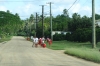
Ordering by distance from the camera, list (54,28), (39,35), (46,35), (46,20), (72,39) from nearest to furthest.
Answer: (72,39)
(46,35)
(39,35)
(54,28)
(46,20)

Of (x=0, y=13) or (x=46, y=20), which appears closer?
(x=0, y=13)

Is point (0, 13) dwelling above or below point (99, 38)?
above

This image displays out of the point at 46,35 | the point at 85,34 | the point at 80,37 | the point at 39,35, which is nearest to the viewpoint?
the point at 85,34

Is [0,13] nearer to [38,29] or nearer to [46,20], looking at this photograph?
[38,29]

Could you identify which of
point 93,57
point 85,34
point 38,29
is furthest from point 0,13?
point 93,57

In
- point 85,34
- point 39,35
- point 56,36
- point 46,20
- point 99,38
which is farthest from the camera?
point 46,20

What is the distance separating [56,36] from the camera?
87.9 m

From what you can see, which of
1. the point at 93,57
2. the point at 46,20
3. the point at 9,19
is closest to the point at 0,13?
the point at 9,19

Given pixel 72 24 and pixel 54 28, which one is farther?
pixel 54 28

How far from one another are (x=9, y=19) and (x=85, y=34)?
46466 mm

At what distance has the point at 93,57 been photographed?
22.5 m

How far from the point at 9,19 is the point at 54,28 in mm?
20149

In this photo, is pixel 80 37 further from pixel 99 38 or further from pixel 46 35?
pixel 46 35

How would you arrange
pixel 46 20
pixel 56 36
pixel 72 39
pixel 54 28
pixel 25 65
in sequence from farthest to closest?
pixel 46 20
pixel 54 28
pixel 56 36
pixel 72 39
pixel 25 65
